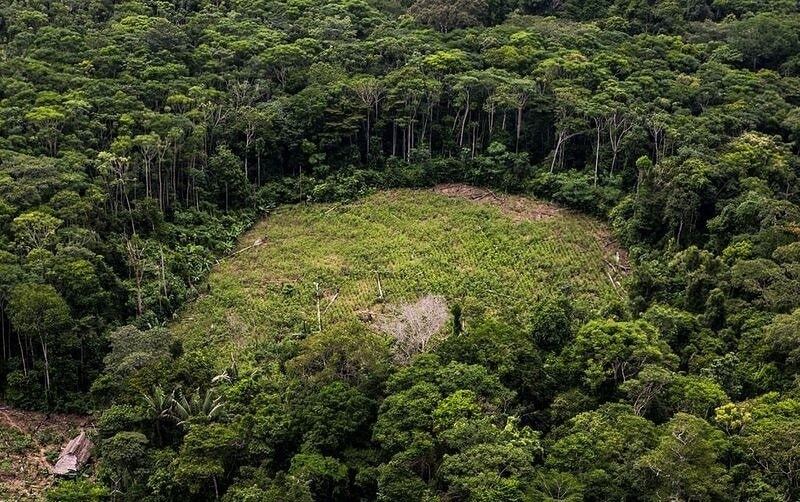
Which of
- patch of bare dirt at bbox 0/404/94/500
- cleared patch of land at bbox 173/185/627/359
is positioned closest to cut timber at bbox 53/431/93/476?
patch of bare dirt at bbox 0/404/94/500

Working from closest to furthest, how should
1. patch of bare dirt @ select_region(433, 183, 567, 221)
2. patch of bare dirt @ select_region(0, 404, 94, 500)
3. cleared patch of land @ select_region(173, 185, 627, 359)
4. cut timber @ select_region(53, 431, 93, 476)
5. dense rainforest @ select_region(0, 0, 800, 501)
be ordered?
dense rainforest @ select_region(0, 0, 800, 501) < patch of bare dirt @ select_region(0, 404, 94, 500) < cut timber @ select_region(53, 431, 93, 476) < cleared patch of land @ select_region(173, 185, 627, 359) < patch of bare dirt @ select_region(433, 183, 567, 221)

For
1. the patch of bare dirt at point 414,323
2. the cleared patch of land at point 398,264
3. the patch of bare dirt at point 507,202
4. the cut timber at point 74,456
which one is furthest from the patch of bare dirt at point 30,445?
the patch of bare dirt at point 507,202

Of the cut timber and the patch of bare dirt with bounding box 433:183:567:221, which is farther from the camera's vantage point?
the patch of bare dirt with bounding box 433:183:567:221

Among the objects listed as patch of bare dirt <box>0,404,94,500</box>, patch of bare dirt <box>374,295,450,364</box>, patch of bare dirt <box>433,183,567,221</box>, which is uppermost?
patch of bare dirt <box>433,183,567,221</box>

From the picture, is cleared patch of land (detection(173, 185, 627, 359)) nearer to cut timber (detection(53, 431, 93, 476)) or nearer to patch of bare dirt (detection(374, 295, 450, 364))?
patch of bare dirt (detection(374, 295, 450, 364))

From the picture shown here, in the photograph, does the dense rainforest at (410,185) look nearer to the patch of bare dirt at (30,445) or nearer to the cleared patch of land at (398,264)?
the patch of bare dirt at (30,445)

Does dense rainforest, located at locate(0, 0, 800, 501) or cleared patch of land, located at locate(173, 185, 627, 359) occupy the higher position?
dense rainforest, located at locate(0, 0, 800, 501)
